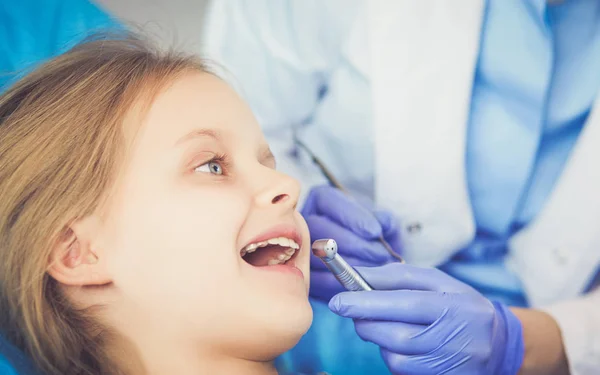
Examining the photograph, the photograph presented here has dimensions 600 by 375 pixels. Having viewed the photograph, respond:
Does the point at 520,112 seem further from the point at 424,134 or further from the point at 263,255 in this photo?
the point at 263,255

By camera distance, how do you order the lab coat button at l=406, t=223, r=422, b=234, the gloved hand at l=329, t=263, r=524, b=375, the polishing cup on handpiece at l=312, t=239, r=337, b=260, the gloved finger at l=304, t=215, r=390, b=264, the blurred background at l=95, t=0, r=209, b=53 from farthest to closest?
the blurred background at l=95, t=0, r=209, b=53 < the lab coat button at l=406, t=223, r=422, b=234 < the gloved finger at l=304, t=215, r=390, b=264 < the gloved hand at l=329, t=263, r=524, b=375 < the polishing cup on handpiece at l=312, t=239, r=337, b=260

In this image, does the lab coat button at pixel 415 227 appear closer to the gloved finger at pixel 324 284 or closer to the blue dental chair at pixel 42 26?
the gloved finger at pixel 324 284

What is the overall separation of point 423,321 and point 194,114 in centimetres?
42

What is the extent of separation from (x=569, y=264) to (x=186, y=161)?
730 millimetres

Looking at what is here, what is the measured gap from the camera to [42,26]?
1.14 meters

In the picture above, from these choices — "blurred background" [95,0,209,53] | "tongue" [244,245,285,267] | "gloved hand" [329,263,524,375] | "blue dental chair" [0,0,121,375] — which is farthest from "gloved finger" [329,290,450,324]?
"blurred background" [95,0,209,53]

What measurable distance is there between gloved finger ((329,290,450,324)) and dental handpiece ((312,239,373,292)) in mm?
20

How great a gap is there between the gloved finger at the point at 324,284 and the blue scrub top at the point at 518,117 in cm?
3

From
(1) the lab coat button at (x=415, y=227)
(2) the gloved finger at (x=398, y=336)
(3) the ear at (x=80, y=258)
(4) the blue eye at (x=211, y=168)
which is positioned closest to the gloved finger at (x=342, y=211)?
(1) the lab coat button at (x=415, y=227)

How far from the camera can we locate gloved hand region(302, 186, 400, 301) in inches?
36.9

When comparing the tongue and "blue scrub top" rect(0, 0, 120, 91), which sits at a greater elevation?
"blue scrub top" rect(0, 0, 120, 91)

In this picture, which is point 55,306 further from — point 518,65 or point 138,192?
point 518,65

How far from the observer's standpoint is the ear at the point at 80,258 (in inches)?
26.8

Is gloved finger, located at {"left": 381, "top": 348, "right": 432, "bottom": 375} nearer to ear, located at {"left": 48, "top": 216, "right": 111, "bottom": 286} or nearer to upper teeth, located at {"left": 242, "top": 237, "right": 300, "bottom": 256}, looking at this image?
upper teeth, located at {"left": 242, "top": 237, "right": 300, "bottom": 256}
